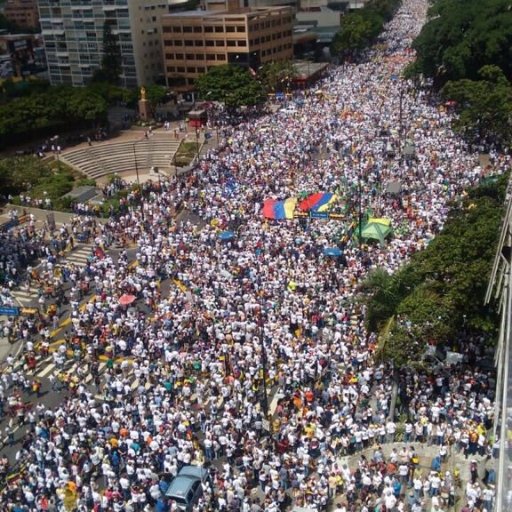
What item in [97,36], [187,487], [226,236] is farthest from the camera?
[97,36]

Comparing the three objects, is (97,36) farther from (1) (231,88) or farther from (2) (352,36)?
(2) (352,36)

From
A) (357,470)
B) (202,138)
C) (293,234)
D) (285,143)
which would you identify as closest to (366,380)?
(357,470)

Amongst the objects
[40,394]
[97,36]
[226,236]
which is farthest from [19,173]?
[97,36]

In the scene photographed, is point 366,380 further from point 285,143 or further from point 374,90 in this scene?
point 374,90

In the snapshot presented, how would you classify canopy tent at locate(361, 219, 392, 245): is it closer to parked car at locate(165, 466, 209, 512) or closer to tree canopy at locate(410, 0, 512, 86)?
parked car at locate(165, 466, 209, 512)

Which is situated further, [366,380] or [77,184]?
[77,184]
